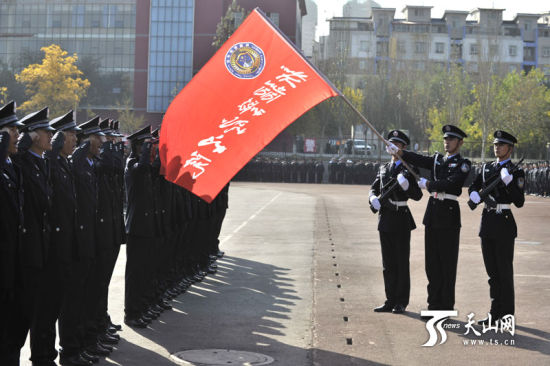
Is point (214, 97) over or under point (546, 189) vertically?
over

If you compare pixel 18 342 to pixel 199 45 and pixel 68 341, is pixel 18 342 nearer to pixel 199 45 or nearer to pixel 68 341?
pixel 68 341

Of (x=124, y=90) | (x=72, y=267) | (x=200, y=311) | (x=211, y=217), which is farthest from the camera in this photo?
(x=124, y=90)

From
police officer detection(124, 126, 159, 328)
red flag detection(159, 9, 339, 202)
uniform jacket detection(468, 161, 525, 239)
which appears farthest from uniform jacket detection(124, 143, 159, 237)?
uniform jacket detection(468, 161, 525, 239)

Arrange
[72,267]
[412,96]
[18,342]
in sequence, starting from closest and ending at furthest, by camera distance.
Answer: [18,342] → [72,267] → [412,96]

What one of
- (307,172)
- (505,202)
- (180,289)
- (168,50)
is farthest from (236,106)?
(168,50)

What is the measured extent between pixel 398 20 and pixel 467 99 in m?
48.9

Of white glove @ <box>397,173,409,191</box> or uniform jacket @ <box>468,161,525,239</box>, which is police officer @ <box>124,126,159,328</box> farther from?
uniform jacket @ <box>468,161,525,239</box>

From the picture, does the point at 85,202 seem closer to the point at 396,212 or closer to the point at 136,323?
the point at 136,323

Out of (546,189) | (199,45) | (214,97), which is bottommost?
(546,189)

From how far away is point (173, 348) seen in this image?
7180 mm

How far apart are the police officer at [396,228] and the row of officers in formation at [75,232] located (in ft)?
8.14

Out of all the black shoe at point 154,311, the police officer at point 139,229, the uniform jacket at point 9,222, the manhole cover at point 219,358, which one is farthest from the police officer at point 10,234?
the black shoe at point 154,311

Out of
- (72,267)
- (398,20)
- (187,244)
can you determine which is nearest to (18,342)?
(72,267)

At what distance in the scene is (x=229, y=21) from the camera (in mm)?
69500
